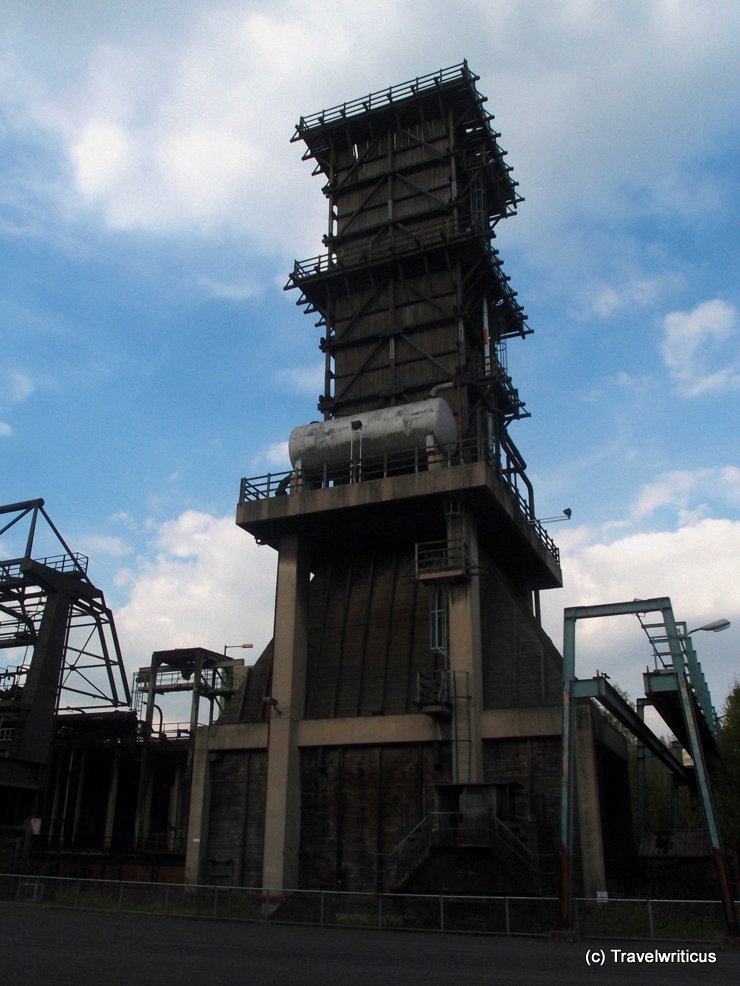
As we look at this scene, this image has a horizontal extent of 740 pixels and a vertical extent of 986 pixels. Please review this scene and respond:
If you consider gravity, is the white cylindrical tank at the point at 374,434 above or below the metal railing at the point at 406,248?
below

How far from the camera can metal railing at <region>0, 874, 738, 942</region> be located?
18.7 m

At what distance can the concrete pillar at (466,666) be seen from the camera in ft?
88.0

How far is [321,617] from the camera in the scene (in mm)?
33469

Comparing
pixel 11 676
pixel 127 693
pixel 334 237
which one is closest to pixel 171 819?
pixel 127 693

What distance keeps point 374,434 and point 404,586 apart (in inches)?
227

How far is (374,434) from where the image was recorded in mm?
32375

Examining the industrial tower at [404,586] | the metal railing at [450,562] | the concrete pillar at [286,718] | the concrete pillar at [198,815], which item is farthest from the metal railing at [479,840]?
the concrete pillar at [198,815]

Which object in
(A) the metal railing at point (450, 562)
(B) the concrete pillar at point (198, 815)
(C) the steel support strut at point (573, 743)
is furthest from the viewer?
(B) the concrete pillar at point (198, 815)

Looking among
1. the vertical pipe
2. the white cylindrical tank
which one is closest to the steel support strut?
the vertical pipe

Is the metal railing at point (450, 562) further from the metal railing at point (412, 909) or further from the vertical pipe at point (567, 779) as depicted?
the metal railing at point (412, 909)

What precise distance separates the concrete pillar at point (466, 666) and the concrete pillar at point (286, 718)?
5.69 metres

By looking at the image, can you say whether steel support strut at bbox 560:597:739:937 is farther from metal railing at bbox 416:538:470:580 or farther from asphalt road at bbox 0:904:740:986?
metal railing at bbox 416:538:470:580

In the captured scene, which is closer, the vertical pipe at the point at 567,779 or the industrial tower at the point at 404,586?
the vertical pipe at the point at 567,779

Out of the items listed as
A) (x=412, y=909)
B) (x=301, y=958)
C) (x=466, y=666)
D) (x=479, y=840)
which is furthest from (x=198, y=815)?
(x=301, y=958)
